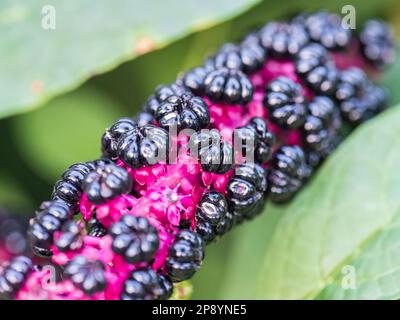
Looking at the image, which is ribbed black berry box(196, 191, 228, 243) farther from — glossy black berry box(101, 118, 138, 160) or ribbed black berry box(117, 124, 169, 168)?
glossy black berry box(101, 118, 138, 160)

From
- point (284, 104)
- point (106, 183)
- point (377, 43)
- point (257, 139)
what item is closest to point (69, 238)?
point (106, 183)

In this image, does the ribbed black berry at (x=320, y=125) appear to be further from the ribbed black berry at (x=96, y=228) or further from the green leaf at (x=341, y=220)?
the ribbed black berry at (x=96, y=228)

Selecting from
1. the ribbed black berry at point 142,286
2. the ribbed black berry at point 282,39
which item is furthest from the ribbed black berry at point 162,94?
the ribbed black berry at point 142,286

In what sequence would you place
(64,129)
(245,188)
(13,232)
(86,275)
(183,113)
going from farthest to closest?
(64,129), (13,232), (245,188), (183,113), (86,275)

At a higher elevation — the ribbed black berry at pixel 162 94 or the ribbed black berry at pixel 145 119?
the ribbed black berry at pixel 162 94

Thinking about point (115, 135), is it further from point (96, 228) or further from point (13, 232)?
point (13, 232)

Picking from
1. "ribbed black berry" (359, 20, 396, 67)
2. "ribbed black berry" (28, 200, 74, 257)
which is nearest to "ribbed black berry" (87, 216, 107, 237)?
"ribbed black berry" (28, 200, 74, 257)

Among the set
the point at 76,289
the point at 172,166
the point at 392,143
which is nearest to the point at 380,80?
the point at 392,143
